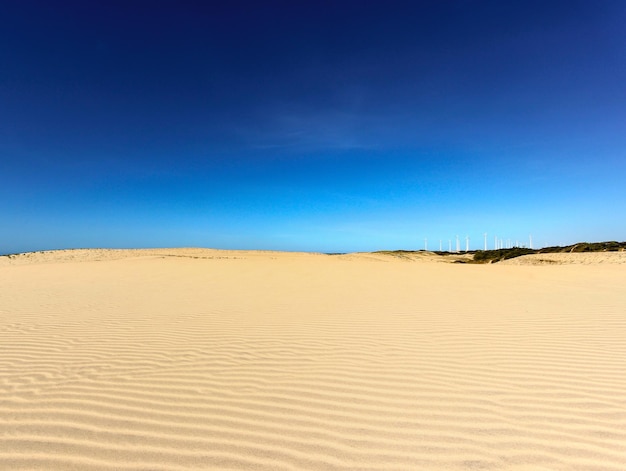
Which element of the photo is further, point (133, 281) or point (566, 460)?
point (133, 281)

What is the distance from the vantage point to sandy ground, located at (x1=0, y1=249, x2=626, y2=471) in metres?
2.62

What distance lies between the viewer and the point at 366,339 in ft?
18.0

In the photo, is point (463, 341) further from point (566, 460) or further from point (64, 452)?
point (64, 452)

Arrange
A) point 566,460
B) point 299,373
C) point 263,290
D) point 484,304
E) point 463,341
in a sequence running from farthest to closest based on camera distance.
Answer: point 263,290 → point 484,304 → point 463,341 → point 299,373 → point 566,460

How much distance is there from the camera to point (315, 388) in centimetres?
371

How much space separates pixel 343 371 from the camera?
414cm

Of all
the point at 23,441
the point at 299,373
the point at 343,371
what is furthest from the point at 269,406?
the point at 23,441

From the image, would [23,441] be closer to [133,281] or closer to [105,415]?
[105,415]

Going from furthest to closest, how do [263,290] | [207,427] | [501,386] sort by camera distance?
[263,290] → [501,386] → [207,427]

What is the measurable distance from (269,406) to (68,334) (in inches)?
185

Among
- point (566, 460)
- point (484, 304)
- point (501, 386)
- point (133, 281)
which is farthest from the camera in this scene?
point (133, 281)

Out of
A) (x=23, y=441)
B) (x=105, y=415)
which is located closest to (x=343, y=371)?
(x=105, y=415)

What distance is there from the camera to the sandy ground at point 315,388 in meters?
2.62

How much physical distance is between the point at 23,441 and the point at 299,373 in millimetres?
2519
